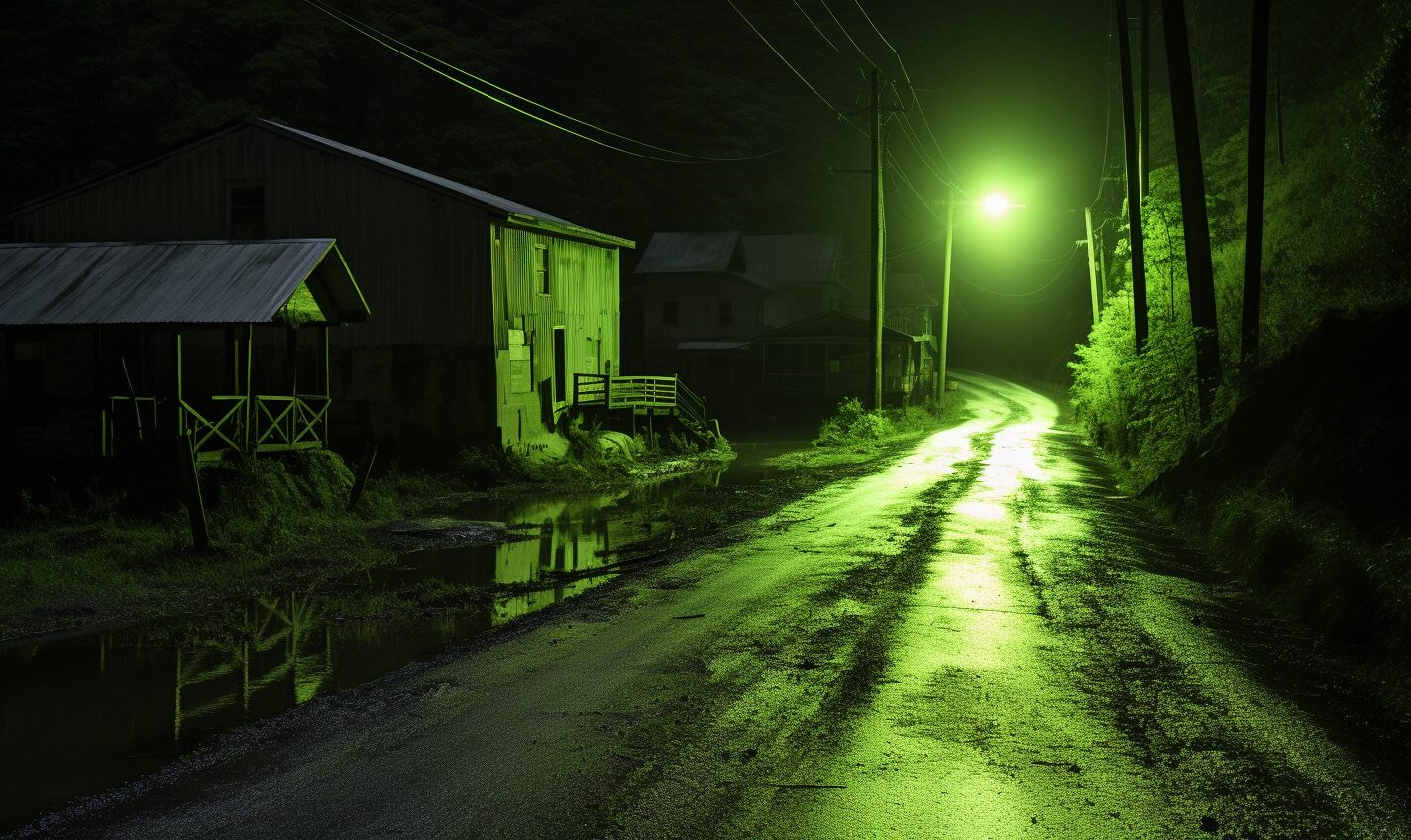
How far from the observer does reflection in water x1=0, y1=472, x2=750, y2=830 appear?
714 cm

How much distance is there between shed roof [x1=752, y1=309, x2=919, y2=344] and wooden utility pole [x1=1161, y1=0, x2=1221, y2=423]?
111 feet

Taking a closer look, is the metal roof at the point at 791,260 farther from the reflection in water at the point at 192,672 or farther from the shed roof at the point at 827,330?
the reflection in water at the point at 192,672

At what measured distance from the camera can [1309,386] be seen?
1467 cm

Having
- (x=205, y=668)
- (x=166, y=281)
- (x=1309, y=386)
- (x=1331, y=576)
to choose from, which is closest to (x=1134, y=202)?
(x=1309, y=386)

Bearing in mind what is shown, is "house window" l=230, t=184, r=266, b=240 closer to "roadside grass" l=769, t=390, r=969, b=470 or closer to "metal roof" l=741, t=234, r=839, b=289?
"roadside grass" l=769, t=390, r=969, b=470

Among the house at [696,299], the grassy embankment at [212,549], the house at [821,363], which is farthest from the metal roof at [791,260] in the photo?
the grassy embankment at [212,549]

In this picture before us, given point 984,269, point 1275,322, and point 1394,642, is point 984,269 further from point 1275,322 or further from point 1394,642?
point 1394,642

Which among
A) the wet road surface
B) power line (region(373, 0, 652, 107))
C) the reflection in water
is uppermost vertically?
power line (region(373, 0, 652, 107))

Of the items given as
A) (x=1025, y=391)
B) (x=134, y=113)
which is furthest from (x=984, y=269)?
(x=134, y=113)

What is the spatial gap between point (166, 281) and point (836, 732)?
16.8m

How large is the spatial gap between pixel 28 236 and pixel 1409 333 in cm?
2996

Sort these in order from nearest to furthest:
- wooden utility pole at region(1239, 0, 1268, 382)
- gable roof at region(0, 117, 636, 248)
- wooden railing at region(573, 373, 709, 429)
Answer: wooden utility pole at region(1239, 0, 1268, 382), gable roof at region(0, 117, 636, 248), wooden railing at region(573, 373, 709, 429)

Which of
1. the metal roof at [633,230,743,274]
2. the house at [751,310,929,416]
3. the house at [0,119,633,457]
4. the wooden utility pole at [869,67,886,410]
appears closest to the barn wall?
the house at [0,119,633,457]

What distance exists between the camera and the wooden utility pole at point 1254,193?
18.2 metres
